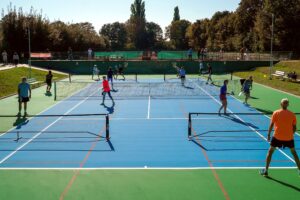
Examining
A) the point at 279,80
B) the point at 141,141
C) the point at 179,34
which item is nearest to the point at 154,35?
the point at 179,34

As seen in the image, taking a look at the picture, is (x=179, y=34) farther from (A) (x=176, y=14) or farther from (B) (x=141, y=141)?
(B) (x=141, y=141)

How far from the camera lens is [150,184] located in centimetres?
959

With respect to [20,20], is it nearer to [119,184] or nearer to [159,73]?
[159,73]

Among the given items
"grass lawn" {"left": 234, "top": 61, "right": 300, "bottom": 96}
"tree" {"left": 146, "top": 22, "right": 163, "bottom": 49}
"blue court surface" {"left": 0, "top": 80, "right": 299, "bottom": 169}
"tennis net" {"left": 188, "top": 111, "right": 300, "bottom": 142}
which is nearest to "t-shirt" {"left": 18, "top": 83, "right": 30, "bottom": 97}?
"blue court surface" {"left": 0, "top": 80, "right": 299, "bottom": 169}

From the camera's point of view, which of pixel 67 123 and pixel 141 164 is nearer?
Result: pixel 141 164

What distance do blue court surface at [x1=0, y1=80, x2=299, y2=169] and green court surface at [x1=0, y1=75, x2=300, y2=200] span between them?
63 centimetres

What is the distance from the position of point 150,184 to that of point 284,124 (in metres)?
3.77

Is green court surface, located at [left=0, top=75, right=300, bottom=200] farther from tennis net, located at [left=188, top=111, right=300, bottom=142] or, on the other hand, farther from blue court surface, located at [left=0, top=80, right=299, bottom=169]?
tennis net, located at [left=188, top=111, right=300, bottom=142]

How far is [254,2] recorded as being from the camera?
73.6 meters

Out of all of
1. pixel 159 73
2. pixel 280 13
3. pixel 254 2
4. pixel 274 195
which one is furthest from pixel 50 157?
pixel 254 2

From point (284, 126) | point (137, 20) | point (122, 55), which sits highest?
point (137, 20)

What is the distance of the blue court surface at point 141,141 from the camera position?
453 inches

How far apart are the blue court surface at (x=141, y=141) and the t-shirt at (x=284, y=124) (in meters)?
1.91

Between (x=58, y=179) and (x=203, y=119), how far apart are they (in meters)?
9.64
